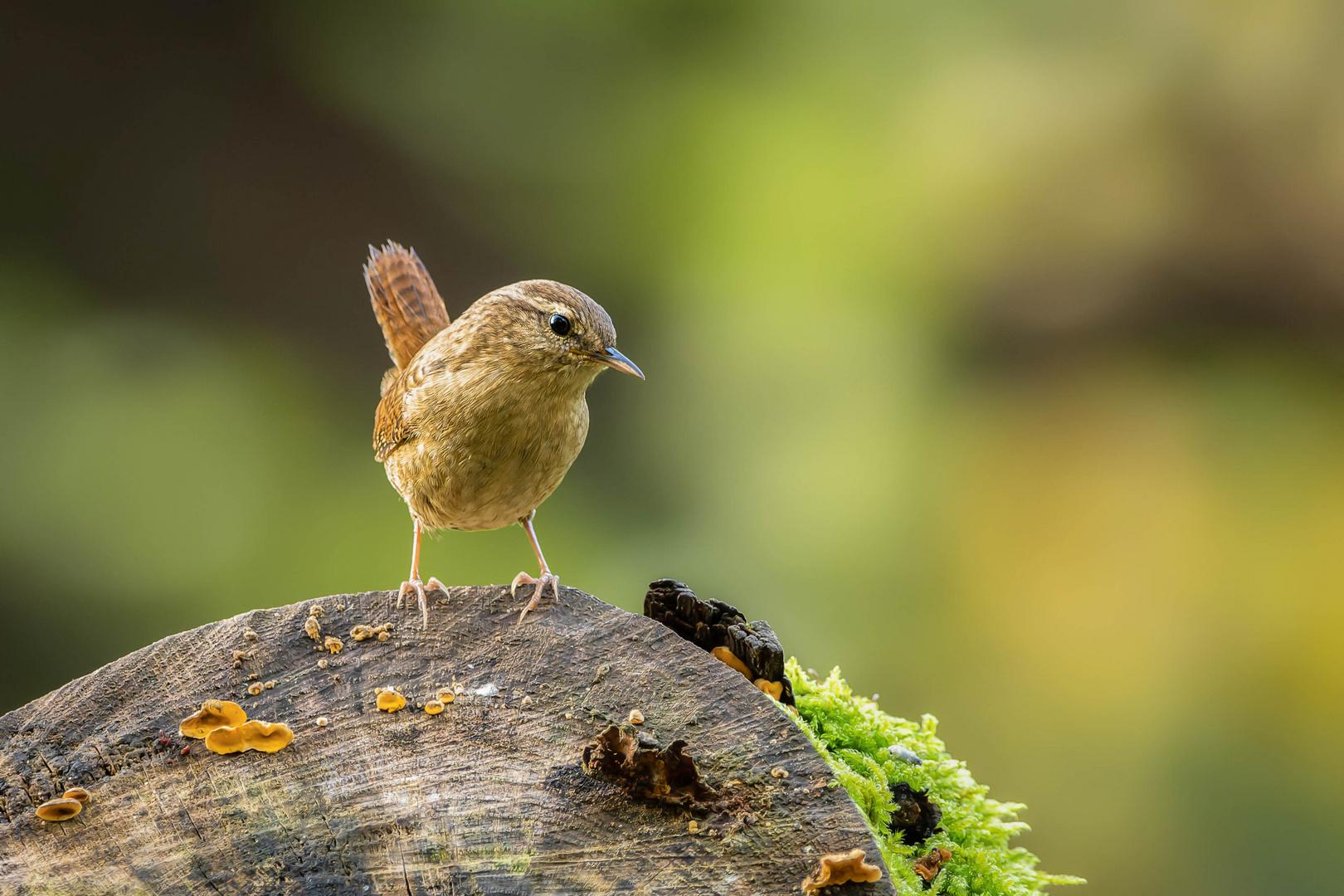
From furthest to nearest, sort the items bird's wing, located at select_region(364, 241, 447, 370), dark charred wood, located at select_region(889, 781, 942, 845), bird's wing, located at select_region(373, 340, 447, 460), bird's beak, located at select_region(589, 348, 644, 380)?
bird's wing, located at select_region(364, 241, 447, 370), bird's wing, located at select_region(373, 340, 447, 460), bird's beak, located at select_region(589, 348, 644, 380), dark charred wood, located at select_region(889, 781, 942, 845)

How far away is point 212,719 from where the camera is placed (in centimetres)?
162

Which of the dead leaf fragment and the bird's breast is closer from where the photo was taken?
the dead leaf fragment

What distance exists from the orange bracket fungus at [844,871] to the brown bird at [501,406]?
814 millimetres

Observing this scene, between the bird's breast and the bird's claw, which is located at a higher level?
the bird's breast

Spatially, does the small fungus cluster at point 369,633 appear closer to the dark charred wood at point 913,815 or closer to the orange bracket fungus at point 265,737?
the orange bracket fungus at point 265,737

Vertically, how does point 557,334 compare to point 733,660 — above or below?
above

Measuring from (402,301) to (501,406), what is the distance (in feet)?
2.70

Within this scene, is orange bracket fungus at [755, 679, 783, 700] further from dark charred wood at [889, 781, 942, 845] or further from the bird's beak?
the bird's beak

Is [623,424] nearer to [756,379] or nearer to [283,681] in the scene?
[756,379]

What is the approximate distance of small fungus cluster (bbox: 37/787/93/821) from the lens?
4.92ft

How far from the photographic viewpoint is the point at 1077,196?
4.07m

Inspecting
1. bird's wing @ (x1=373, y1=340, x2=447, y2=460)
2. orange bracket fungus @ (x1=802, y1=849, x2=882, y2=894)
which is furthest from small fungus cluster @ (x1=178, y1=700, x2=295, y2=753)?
orange bracket fungus @ (x1=802, y1=849, x2=882, y2=894)

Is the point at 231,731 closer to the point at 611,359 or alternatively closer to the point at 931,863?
the point at 611,359

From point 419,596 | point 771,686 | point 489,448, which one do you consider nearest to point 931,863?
point 771,686
